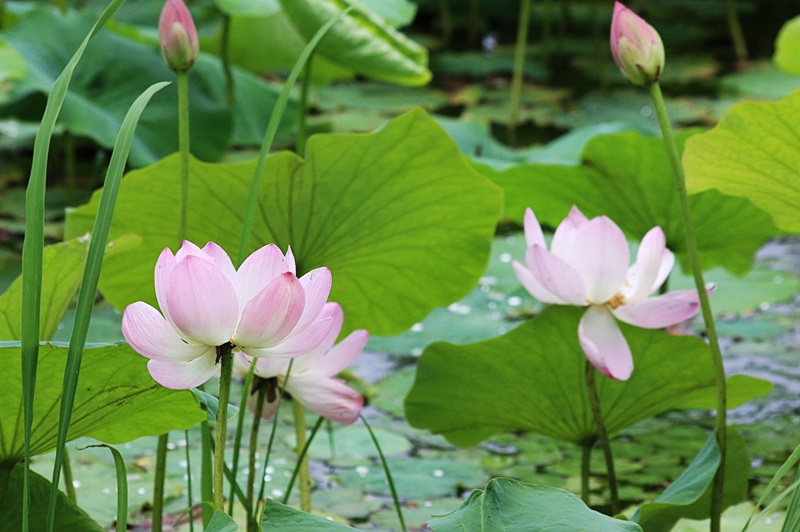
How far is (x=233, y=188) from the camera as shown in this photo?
1039mm

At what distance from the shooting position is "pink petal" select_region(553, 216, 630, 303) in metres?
0.87

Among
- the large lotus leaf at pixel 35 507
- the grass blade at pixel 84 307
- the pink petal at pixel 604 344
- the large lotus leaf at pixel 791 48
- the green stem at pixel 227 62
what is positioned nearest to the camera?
the grass blade at pixel 84 307

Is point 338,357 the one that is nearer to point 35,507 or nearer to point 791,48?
point 35,507

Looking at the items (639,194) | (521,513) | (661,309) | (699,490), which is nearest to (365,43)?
(639,194)

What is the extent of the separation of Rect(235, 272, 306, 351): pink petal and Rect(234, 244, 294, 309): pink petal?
3cm

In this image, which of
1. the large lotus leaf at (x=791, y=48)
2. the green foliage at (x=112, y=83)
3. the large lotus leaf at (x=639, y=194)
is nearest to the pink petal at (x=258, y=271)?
the large lotus leaf at (x=639, y=194)

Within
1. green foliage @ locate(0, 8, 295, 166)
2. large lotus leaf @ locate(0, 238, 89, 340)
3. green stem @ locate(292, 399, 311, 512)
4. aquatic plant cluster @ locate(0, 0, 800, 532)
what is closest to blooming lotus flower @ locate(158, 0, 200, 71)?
aquatic plant cluster @ locate(0, 0, 800, 532)

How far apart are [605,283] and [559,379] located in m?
0.13

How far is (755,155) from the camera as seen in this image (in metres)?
0.92

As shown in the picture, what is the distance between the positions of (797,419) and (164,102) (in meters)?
1.49

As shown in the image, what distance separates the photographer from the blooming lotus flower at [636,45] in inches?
31.1

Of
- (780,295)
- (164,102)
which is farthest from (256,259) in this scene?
(164,102)

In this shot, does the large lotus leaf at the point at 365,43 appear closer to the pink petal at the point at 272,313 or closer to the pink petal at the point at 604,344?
the pink petal at the point at 604,344

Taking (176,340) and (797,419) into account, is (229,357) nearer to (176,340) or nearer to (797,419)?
(176,340)
